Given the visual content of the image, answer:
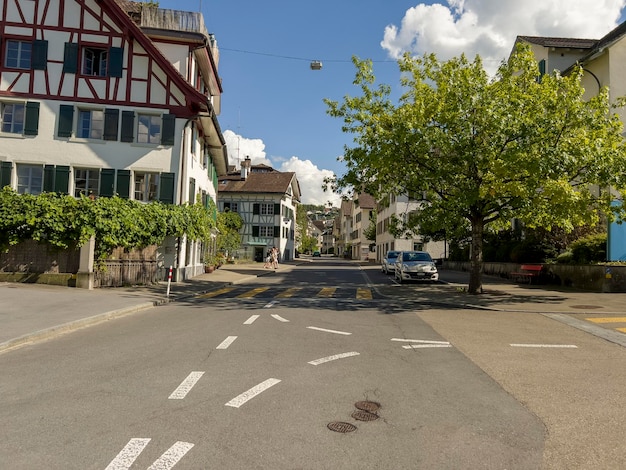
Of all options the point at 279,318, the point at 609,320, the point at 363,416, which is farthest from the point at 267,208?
the point at 363,416

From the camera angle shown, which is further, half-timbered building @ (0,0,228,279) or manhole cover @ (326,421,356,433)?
half-timbered building @ (0,0,228,279)

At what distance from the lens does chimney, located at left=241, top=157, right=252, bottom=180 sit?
6225 centimetres

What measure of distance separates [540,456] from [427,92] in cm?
1486

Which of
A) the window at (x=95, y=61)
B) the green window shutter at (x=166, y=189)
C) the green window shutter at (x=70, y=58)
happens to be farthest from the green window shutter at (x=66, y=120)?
the green window shutter at (x=166, y=189)

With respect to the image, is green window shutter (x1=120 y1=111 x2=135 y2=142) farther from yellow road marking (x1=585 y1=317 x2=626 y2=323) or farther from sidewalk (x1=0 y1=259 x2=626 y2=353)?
yellow road marking (x1=585 y1=317 x2=626 y2=323)

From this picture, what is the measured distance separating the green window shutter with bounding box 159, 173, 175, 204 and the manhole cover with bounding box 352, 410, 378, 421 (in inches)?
803

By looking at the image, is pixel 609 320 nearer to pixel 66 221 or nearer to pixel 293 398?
pixel 293 398

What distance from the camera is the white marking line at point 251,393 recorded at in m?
4.98

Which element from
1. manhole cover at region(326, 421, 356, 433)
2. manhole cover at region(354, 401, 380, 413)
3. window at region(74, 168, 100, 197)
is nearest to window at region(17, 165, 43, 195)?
window at region(74, 168, 100, 197)

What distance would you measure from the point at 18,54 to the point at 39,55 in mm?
1135

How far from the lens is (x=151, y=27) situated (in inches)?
1011

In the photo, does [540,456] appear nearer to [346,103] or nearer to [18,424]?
[18,424]

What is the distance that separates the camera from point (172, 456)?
12.1ft

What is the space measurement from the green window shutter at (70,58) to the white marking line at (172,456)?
79.6 feet
